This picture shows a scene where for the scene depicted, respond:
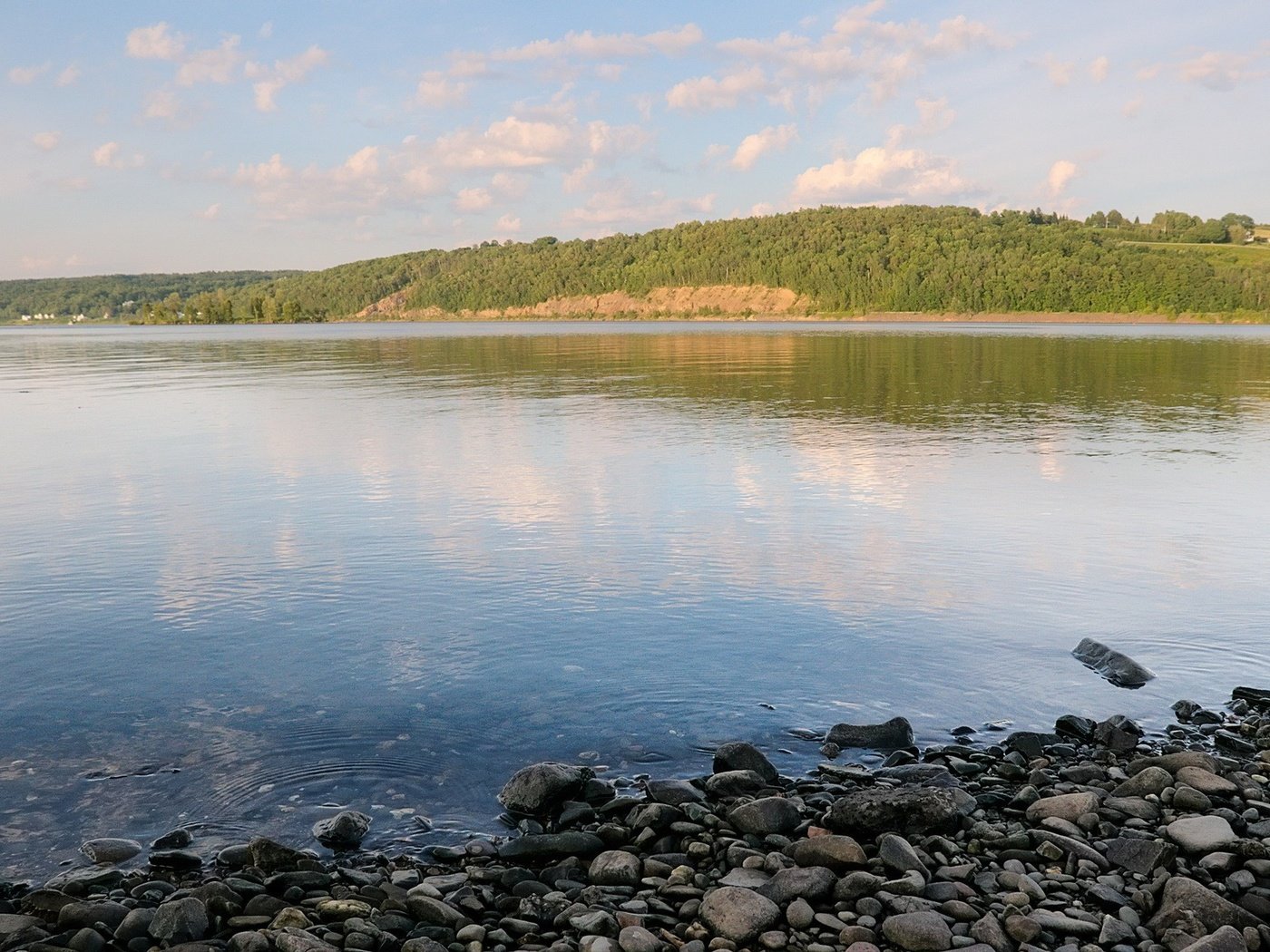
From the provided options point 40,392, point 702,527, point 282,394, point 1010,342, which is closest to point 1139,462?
point 702,527

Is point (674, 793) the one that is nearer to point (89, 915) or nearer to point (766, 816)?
point (766, 816)

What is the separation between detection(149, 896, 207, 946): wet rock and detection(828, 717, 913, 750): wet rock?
6.19 metres

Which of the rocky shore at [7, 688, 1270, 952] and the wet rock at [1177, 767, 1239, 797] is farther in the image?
the wet rock at [1177, 767, 1239, 797]

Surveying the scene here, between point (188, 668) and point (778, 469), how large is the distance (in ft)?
56.1

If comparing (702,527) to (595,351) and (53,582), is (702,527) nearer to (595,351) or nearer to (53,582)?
(53,582)

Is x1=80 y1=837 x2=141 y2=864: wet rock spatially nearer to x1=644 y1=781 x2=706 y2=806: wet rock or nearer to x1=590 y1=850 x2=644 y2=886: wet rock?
x1=590 y1=850 x2=644 y2=886: wet rock

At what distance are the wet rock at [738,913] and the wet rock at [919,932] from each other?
783 millimetres

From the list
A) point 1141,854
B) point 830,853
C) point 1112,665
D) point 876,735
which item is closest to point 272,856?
point 830,853

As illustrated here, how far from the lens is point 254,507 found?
23.0m

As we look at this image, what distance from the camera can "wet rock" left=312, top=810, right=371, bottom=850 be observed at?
29.4 ft

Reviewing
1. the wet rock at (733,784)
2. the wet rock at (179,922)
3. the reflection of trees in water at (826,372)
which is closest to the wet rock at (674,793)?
the wet rock at (733,784)

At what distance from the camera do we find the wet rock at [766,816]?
9.02 metres

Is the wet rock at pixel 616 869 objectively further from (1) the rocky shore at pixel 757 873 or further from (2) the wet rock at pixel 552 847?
(2) the wet rock at pixel 552 847

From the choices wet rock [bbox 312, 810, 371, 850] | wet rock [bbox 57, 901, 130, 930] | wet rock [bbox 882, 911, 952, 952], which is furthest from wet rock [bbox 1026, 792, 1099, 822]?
wet rock [bbox 57, 901, 130, 930]
